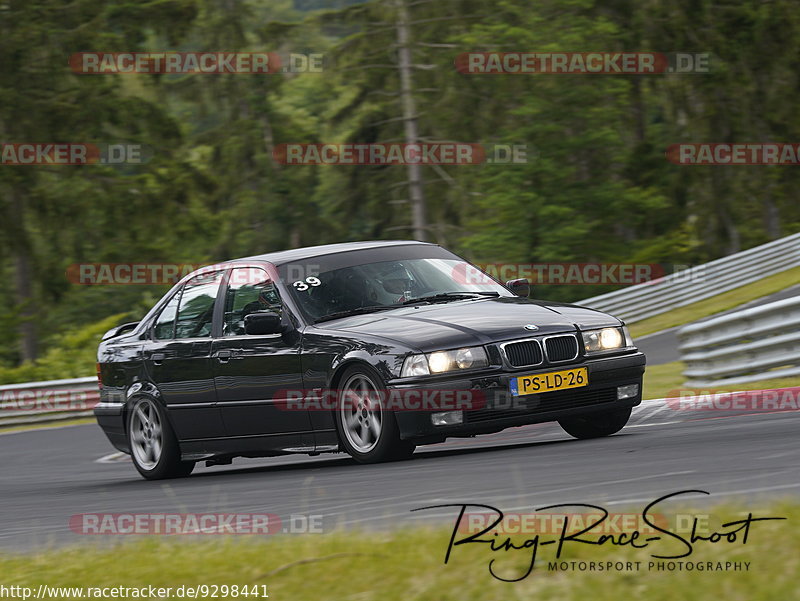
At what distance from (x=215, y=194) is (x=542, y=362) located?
30.5 meters

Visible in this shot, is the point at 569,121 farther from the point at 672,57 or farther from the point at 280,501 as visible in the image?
the point at 280,501

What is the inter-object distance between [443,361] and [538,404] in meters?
0.70

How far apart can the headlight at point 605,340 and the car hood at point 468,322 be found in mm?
56

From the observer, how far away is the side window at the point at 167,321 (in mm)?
10773

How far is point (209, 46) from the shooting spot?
44.1m

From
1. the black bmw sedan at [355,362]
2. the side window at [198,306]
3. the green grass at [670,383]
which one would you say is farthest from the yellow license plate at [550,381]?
the green grass at [670,383]

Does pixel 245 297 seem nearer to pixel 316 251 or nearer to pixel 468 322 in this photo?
pixel 316 251

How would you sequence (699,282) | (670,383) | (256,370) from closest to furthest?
1. (256,370)
2. (670,383)
3. (699,282)

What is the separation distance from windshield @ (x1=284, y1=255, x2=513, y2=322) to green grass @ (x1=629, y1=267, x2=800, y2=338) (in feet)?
52.7

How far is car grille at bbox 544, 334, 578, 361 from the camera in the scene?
8.81 metres

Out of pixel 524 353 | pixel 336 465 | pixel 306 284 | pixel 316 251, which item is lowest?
pixel 336 465

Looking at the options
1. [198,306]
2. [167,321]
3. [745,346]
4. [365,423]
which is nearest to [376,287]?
[365,423]

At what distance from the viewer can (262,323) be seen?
9281 millimetres

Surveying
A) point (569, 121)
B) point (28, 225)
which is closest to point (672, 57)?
point (569, 121)
